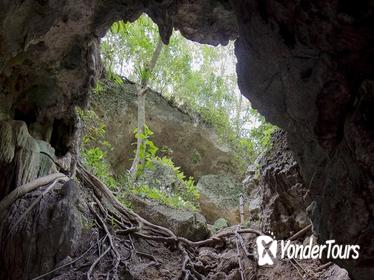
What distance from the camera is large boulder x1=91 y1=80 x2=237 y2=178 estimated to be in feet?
Result: 25.8

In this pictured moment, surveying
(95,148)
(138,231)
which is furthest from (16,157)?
(95,148)

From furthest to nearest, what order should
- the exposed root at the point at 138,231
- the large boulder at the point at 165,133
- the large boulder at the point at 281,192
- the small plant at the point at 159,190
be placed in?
the large boulder at the point at 165,133 < the small plant at the point at 159,190 < the exposed root at the point at 138,231 < the large boulder at the point at 281,192

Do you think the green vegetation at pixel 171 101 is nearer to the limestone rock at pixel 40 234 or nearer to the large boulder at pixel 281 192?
the large boulder at pixel 281 192

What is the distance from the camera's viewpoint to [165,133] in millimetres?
8742

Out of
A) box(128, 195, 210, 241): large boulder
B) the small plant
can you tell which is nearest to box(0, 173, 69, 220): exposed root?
box(128, 195, 210, 241): large boulder

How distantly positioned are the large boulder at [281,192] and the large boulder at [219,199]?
12.2 feet

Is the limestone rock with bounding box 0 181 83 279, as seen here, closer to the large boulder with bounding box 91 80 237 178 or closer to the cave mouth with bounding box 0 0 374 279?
the cave mouth with bounding box 0 0 374 279

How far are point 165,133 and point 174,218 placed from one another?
4183 mm

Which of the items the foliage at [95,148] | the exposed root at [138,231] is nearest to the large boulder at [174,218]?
the exposed root at [138,231]

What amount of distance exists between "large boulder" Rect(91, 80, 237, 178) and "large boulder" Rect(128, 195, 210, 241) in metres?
2.81

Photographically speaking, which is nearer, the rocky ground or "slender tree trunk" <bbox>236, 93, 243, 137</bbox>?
the rocky ground

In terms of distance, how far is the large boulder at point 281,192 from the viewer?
3576 millimetres

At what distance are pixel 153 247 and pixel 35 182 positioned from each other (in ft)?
4.87

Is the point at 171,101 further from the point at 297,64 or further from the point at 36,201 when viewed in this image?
the point at 297,64
